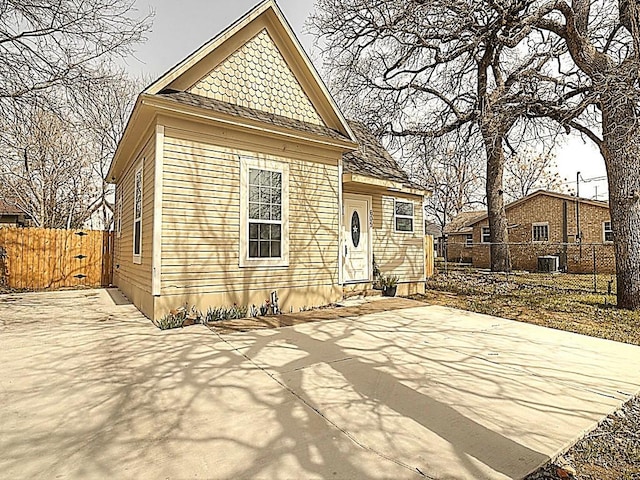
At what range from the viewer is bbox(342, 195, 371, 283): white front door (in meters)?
9.84

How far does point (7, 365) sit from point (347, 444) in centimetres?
428

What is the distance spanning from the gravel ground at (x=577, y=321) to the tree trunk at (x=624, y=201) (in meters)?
0.64

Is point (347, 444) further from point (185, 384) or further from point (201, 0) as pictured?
point (201, 0)

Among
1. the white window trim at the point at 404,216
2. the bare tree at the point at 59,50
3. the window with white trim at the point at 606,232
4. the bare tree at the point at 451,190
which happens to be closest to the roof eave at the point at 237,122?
the white window trim at the point at 404,216

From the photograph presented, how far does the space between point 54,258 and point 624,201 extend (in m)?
16.7

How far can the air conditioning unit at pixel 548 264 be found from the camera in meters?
19.3

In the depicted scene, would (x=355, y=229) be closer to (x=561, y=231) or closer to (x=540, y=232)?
(x=561, y=231)

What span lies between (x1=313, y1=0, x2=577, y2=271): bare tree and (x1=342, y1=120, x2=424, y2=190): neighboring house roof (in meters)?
2.35

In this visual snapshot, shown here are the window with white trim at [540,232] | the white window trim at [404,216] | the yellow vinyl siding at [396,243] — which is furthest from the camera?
the window with white trim at [540,232]

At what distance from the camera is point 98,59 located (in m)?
9.22

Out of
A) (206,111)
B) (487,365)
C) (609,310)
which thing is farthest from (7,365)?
(609,310)

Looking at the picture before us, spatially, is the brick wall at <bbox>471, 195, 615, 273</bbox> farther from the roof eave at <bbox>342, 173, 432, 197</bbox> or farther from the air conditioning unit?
the roof eave at <bbox>342, 173, 432, 197</bbox>

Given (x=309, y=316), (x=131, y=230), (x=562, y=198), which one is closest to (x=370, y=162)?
(x=309, y=316)

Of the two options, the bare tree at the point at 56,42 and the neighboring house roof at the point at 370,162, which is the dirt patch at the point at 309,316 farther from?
the bare tree at the point at 56,42
